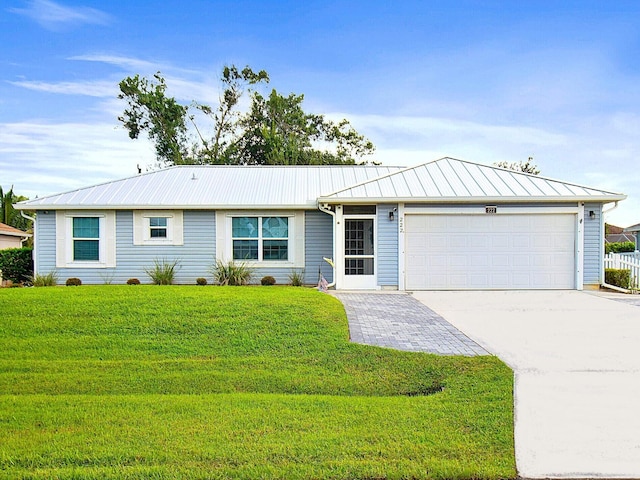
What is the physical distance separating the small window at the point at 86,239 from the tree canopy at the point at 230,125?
16190mm

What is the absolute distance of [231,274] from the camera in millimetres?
15242

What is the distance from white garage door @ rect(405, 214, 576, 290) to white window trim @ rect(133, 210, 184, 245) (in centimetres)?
713

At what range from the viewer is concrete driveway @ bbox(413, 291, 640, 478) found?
13.6 ft

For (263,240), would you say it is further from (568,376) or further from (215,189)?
(568,376)

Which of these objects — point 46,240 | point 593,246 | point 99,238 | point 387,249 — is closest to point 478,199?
point 387,249

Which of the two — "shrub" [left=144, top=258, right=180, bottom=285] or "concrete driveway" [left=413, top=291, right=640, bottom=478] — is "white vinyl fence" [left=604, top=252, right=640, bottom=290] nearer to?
"concrete driveway" [left=413, top=291, right=640, bottom=478]

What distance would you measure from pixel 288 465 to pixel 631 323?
8496 mm

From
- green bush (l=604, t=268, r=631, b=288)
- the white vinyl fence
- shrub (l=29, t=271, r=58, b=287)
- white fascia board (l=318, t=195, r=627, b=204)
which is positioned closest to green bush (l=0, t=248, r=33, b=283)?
shrub (l=29, t=271, r=58, b=287)

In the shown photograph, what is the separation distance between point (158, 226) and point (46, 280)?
370cm

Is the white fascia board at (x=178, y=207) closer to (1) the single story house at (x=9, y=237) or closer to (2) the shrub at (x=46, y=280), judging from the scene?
(2) the shrub at (x=46, y=280)

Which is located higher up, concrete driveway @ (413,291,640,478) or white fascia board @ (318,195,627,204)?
white fascia board @ (318,195,627,204)

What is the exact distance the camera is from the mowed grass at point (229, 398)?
397cm

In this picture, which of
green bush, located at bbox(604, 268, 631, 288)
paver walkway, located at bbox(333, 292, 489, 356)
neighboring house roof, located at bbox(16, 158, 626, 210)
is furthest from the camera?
green bush, located at bbox(604, 268, 631, 288)

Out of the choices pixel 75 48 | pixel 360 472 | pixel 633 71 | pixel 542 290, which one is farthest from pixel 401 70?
pixel 360 472
